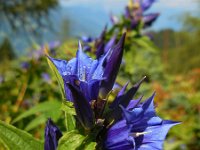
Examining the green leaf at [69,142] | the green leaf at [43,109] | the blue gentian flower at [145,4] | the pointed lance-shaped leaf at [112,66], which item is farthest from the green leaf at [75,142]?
the blue gentian flower at [145,4]

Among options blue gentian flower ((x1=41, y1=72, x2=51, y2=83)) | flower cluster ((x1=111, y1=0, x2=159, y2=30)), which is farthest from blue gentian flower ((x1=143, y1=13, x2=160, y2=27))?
blue gentian flower ((x1=41, y1=72, x2=51, y2=83))

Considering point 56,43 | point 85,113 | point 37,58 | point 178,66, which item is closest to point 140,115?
point 85,113

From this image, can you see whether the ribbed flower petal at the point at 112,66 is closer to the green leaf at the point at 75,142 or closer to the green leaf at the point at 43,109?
the green leaf at the point at 75,142

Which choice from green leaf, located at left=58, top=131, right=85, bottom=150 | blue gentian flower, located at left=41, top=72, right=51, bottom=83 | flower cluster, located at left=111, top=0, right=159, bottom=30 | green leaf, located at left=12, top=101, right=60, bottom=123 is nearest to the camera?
green leaf, located at left=58, top=131, right=85, bottom=150

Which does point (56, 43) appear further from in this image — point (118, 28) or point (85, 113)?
point (85, 113)

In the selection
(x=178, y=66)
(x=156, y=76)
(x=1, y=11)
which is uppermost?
(x=1, y=11)

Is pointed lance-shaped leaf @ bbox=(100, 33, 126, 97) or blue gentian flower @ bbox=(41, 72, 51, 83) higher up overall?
pointed lance-shaped leaf @ bbox=(100, 33, 126, 97)

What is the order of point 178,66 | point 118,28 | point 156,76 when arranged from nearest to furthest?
point 118,28
point 156,76
point 178,66

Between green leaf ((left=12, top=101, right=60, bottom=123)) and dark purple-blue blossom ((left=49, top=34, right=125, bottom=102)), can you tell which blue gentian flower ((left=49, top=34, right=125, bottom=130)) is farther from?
green leaf ((left=12, top=101, right=60, bottom=123))
